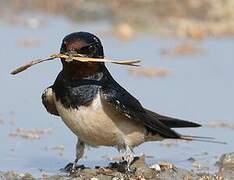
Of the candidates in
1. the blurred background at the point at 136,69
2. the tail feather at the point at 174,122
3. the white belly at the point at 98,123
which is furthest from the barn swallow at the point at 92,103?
the blurred background at the point at 136,69

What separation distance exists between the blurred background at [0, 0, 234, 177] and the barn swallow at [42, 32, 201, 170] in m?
0.65

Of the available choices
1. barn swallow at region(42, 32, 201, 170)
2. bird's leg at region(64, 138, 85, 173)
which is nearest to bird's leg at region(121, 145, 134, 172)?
barn swallow at region(42, 32, 201, 170)

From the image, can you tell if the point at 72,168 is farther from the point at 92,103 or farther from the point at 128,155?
the point at 92,103

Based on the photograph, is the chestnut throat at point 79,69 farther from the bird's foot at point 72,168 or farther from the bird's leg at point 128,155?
the bird's foot at point 72,168

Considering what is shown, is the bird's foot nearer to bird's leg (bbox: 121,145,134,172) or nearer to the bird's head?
bird's leg (bbox: 121,145,134,172)

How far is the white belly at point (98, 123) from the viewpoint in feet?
18.9

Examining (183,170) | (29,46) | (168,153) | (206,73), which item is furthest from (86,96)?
(29,46)

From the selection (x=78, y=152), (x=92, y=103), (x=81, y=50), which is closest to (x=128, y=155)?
(x=78, y=152)

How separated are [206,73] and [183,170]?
4.21 m

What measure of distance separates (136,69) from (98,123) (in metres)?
4.63

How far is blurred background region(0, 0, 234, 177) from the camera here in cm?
712

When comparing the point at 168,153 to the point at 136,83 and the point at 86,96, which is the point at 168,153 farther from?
the point at 136,83

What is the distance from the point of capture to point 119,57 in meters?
11.2

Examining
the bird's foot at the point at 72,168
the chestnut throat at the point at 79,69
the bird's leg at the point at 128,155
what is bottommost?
the bird's foot at the point at 72,168
